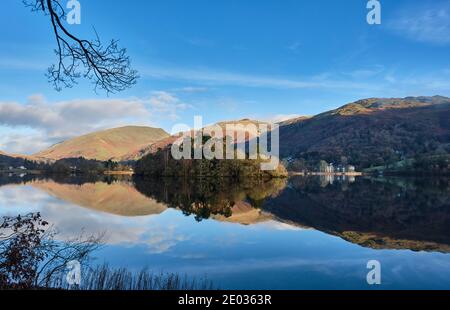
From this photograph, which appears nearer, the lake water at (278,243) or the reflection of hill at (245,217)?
the lake water at (278,243)

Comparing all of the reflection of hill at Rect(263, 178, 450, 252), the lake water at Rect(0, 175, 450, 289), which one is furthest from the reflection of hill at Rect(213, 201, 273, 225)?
the reflection of hill at Rect(263, 178, 450, 252)

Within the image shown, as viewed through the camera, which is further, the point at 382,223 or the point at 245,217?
the point at 245,217

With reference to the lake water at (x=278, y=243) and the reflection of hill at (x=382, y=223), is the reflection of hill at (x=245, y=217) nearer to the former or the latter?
the lake water at (x=278, y=243)

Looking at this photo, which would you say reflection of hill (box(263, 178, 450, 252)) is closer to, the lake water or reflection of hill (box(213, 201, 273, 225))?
the lake water

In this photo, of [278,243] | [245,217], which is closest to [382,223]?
[245,217]

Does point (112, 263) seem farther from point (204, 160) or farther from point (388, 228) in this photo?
point (204, 160)

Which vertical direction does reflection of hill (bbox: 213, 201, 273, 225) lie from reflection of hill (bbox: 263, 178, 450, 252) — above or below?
above

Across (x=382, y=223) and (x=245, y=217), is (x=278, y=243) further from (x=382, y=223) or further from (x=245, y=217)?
(x=382, y=223)

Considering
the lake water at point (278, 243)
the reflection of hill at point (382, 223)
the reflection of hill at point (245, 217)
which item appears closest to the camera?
the lake water at point (278, 243)

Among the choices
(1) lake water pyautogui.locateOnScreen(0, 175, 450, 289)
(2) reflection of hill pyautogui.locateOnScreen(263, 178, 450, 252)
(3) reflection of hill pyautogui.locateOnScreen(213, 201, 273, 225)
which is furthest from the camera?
(3) reflection of hill pyautogui.locateOnScreen(213, 201, 273, 225)

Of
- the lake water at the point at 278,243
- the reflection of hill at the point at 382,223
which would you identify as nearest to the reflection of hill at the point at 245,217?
the lake water at the point at 278,243

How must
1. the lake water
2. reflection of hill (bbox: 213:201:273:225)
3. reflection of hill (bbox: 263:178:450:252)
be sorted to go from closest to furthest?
the lake water < reflection of hill (bbox: 263:178:450:252) < reflection of hill (bbox: 213:201:273:225)

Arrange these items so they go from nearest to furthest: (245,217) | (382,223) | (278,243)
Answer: (278,243), (382,223), (245,217)
